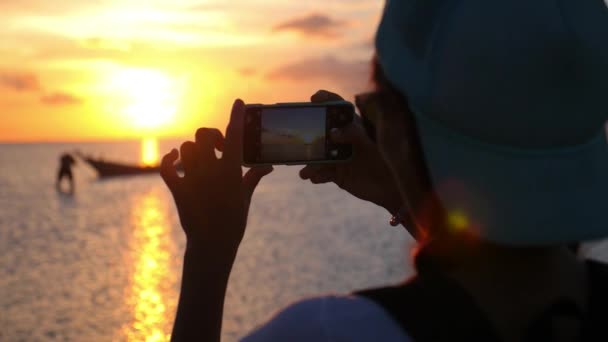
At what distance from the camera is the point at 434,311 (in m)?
1.05

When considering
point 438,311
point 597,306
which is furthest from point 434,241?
point 597,306

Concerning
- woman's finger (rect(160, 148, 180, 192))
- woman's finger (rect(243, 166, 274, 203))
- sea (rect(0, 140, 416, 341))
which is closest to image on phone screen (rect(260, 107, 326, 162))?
woman's finger (rect(243, 166, 274, 203))

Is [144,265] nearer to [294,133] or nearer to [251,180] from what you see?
[294,133]

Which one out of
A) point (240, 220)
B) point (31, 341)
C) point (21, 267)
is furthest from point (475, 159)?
point (21, 267)

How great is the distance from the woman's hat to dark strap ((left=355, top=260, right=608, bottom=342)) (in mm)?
95

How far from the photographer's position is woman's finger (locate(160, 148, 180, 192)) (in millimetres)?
1579

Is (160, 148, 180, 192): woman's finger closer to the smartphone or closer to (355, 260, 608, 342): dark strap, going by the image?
the smartphone

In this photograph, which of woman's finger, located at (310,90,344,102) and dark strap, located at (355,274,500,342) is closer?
dark strap, located at (355,274,500,342)

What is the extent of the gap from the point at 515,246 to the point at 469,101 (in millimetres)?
214

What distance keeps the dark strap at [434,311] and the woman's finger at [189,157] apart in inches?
22.0

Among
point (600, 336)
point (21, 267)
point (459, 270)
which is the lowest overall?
point (21, 267)

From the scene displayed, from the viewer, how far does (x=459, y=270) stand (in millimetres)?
1134

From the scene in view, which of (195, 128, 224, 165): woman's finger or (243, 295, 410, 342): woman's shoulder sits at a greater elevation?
(195, 128, 224, 165): woman's finger

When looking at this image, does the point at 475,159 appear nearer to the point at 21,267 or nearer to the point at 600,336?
the point at 600,336
